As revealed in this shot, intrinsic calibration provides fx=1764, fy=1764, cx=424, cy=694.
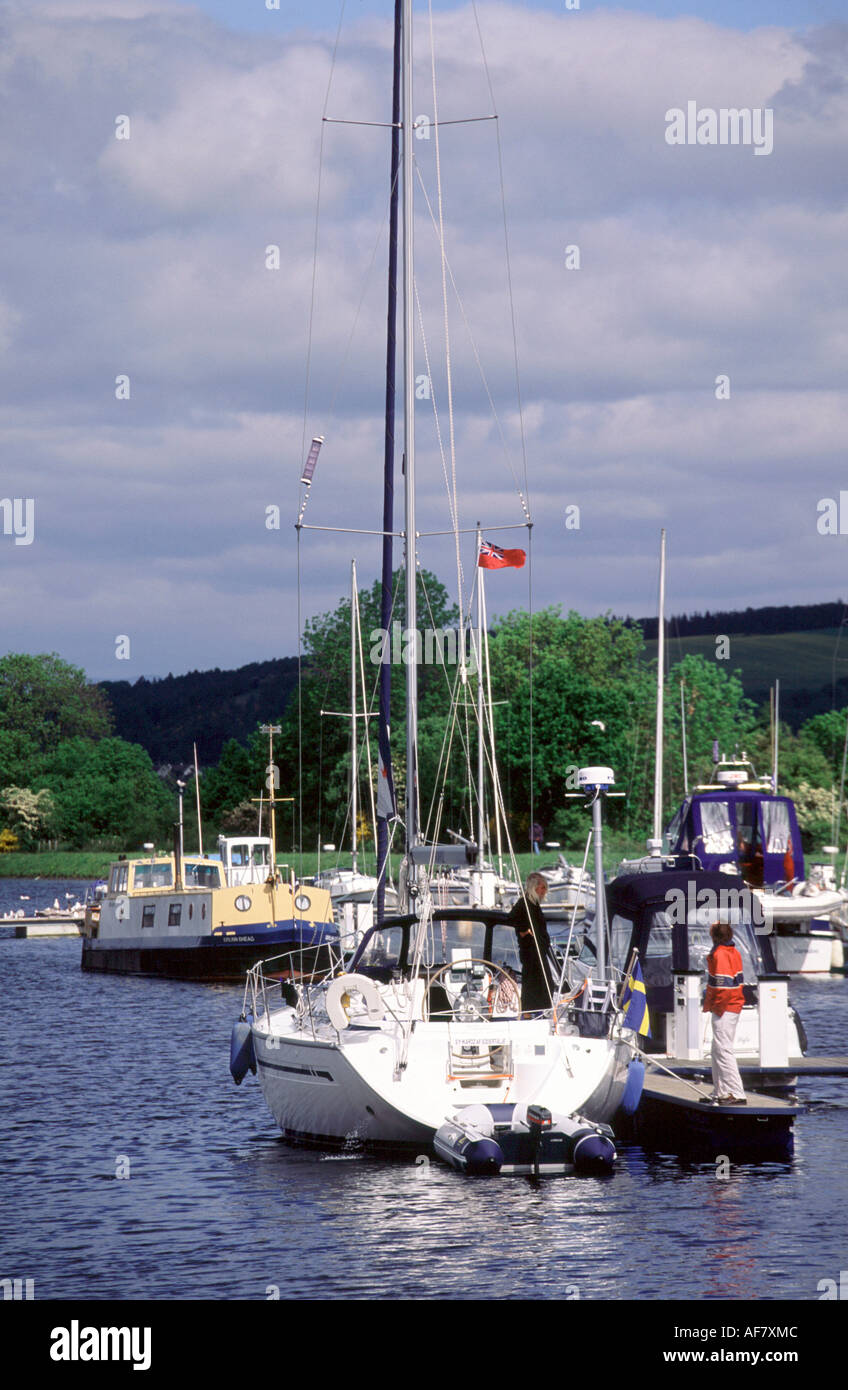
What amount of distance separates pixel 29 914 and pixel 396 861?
28193 mm

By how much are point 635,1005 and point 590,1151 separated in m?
2.39

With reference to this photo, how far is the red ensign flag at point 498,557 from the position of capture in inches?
1399

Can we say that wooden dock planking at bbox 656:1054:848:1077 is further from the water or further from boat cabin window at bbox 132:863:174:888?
boat cabin window at bbox 132:863:174:888

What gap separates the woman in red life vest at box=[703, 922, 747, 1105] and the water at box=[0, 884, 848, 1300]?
3.01 ft

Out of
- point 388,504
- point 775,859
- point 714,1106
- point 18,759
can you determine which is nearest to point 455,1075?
point 714,1106

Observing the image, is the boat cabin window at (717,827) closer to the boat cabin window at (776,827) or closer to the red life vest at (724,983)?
the boat cabin window at (776,827)

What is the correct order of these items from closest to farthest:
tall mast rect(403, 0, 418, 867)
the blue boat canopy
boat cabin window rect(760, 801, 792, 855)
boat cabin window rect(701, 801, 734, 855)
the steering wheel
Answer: the steering wheel → tall mast rect(403, 0, 418, 867) → boat cabin window rect(701, 801, 734, 855) → the blue boat canopy → boat cabin window rect(760, 801, 792, 855)

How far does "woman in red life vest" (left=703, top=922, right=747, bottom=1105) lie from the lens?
771 inches

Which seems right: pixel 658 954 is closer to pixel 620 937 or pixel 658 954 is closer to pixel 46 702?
pixel 620 937

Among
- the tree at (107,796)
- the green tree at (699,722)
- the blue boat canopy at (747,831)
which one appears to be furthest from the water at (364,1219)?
the tree at (107,796)

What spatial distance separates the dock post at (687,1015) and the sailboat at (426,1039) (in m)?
1.18

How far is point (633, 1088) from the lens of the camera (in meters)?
19.5

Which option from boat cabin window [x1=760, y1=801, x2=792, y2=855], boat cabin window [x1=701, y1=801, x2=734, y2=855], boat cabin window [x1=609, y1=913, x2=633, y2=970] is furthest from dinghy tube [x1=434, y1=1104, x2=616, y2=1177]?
boat cabin window [x1=760, y1=801, x2=792, y2=855]
